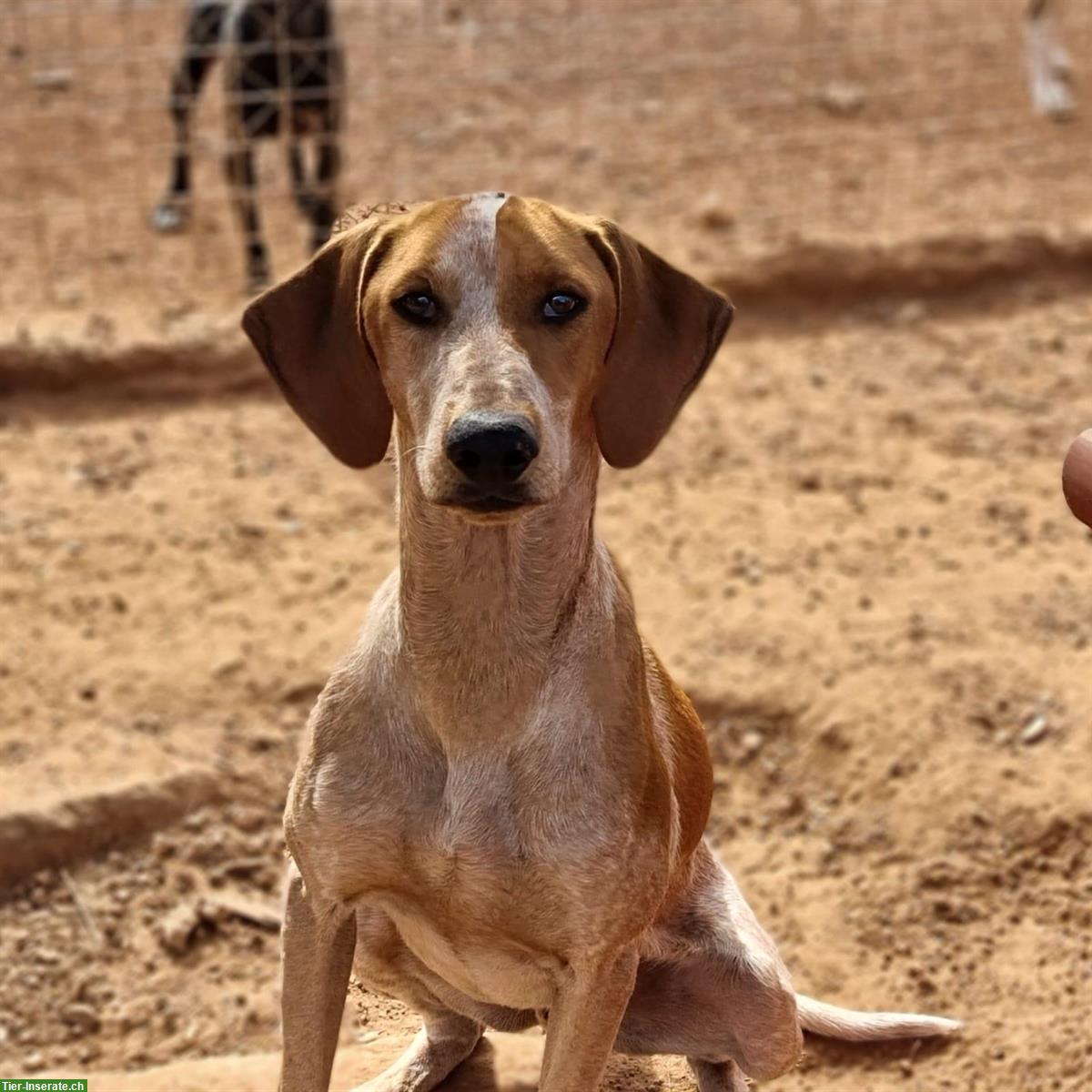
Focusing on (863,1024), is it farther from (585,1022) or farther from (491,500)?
(491,500)

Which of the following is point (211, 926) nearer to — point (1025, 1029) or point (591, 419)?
point (1025, 1029)

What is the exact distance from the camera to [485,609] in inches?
117

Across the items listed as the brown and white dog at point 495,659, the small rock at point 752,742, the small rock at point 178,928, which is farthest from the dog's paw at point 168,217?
the brown and white dog at point 495,659

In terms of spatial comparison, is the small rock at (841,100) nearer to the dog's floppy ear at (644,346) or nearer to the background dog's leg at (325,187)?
the background dog's leg at (325,187)

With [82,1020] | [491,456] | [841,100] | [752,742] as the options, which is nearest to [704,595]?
[752,742]

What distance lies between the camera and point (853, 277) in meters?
8.61

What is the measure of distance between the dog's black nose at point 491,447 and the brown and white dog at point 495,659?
130mm

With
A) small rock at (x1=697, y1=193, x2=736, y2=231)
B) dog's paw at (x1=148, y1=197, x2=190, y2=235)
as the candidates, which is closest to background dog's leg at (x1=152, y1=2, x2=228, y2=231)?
dog's paw at (x1=148, y1=197, x2=190, y2=235)

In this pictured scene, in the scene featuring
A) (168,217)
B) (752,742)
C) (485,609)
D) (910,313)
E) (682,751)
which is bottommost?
(752,742)

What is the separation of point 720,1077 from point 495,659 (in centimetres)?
117

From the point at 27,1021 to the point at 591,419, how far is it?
2531 mm

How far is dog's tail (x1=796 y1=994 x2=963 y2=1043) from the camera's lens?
3932mm

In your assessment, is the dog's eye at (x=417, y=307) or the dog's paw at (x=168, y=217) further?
the dog's paw at (x=168, y=217)

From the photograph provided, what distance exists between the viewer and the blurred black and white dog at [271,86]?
8.38 m
